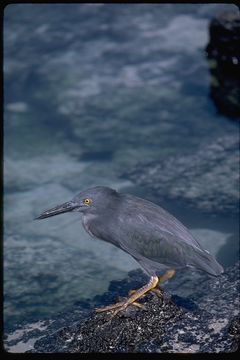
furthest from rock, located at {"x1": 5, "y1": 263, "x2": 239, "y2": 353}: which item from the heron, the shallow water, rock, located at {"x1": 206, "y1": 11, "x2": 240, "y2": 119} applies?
rock, located at {"x1": 206, "y1": 11, "x2": 240, "y2": 119}

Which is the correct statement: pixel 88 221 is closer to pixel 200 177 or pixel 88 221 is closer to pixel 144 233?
pixel 144 233

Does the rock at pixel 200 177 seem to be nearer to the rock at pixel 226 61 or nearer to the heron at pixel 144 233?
the rock at pixel 226 61

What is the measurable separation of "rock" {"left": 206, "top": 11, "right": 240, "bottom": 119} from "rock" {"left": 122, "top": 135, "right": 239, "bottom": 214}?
4.59 ft

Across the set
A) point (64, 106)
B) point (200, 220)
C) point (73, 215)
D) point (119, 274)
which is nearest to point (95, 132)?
point (64, 106)

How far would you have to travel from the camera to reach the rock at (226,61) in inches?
344

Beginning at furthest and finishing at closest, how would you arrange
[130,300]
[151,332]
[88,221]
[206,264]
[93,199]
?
[88,221], [93,199], [206,264], [130,300], [151,332]

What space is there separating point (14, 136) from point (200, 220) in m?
3.57

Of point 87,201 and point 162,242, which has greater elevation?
point 87,201

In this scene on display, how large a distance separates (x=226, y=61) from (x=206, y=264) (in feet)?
17.9

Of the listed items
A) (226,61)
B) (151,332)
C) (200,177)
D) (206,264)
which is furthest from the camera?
(226,61)

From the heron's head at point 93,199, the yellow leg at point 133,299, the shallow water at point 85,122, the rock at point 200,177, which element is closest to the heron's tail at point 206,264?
the yellow leg at point 133,299

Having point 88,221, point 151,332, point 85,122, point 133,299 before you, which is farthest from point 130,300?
point 85,122

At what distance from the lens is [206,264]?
4.43 metres

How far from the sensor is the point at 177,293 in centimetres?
523
